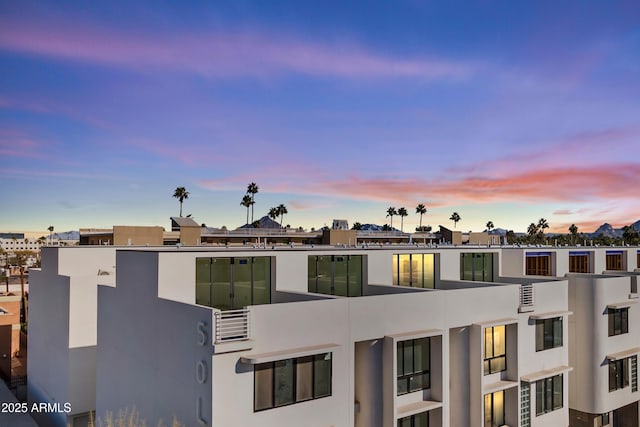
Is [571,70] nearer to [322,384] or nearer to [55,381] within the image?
[322,384]

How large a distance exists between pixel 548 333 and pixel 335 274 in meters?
9.45

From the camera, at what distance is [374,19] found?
23.2 metres

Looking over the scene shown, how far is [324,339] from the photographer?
13117 millimetres

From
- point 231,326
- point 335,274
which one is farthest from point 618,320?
point 231,326

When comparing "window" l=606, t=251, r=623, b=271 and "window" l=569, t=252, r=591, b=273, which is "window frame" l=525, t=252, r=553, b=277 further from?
"window" l=606, t=251, r=623, b=271

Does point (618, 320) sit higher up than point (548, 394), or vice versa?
point (618, 320)

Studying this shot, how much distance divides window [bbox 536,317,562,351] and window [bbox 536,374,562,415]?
1.41 metres

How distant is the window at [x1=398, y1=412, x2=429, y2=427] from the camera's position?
49.9ft

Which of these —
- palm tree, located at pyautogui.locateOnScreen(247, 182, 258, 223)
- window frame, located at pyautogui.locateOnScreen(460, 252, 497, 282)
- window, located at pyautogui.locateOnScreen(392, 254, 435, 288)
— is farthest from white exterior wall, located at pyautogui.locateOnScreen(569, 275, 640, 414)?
palm tree, located at pyautogui.locateOnScreen(247, 182, 258, 223)

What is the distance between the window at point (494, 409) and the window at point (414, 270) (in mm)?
6169

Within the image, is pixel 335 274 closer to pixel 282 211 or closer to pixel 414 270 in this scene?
pixel 414 270

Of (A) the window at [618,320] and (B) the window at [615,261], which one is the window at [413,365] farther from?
(B) the window at [615,261]

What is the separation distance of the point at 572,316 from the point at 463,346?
30.2 feet

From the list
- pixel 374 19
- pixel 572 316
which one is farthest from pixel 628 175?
pixel 374 19
